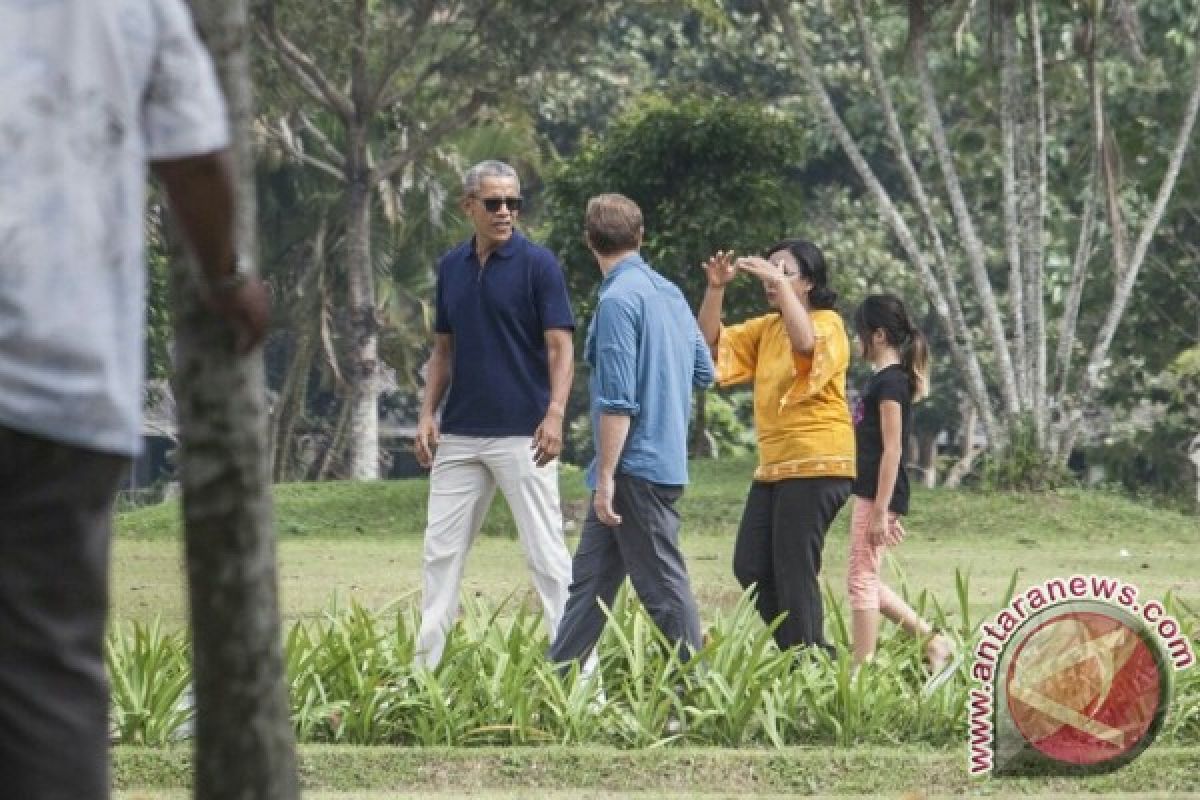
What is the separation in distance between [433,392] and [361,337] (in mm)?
22167

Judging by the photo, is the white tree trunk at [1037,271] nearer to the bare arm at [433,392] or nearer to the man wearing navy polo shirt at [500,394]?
the bare arm at [433,392]

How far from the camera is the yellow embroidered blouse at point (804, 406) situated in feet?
30.9

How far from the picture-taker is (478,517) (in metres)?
9.50

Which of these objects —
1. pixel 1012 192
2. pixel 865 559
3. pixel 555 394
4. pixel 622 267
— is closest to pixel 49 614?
pixel 622 267

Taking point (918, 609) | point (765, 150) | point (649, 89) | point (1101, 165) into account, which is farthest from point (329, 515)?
point (649, 89)

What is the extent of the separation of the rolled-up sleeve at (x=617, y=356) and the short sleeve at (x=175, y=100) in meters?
4.59

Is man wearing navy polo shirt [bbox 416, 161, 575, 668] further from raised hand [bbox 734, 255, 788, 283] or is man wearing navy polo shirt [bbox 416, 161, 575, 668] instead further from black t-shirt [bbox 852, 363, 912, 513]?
black t-shirt [bbox 852, 363, 912, 513]

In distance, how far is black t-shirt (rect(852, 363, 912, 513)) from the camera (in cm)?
988

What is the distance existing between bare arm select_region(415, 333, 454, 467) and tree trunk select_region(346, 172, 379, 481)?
67.5 ft

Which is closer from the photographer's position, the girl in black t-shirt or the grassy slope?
the grassy slope

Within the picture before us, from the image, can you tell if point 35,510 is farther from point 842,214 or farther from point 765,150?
point 842,214

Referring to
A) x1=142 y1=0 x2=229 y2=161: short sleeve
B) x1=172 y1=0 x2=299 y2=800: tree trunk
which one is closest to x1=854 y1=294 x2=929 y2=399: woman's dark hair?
x1=172 y1=0 x2=299 y2=800: tree trunk

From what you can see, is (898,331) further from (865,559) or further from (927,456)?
(927,456)

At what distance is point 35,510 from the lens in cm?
391
